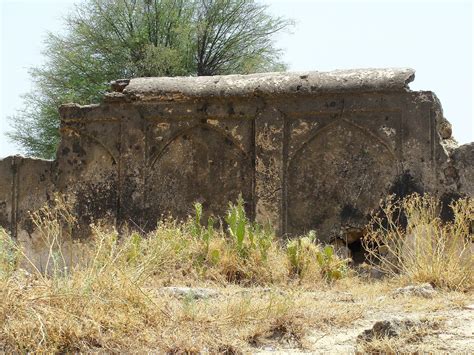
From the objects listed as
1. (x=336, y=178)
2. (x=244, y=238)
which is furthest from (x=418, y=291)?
(x=336, y=178)

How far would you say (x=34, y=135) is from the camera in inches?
920

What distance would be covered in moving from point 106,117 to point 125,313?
5407mm

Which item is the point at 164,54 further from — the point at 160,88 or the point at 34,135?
the point at 160,88

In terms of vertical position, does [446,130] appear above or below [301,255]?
above

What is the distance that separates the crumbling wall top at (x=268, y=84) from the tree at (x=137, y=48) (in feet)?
36.7

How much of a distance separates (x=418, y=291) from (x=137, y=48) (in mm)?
16438

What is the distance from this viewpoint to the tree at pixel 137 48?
22.1 meters

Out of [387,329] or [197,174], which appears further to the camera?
[197,174]

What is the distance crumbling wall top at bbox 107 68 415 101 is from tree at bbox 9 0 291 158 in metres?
11.2

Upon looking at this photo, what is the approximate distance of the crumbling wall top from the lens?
959 centimetres

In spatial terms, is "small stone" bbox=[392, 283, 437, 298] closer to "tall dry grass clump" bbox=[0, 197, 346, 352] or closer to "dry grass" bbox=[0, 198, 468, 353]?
"dry grass" bbox=[0, 198, 468, 353]

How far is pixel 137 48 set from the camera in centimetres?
2214

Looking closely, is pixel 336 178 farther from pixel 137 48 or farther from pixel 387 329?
pixel 137 48

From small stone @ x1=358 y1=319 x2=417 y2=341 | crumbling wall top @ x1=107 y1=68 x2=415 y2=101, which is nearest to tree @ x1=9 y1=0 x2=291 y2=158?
crumbling wall top @ x1=107 y1=68 x2=415 y2=101
